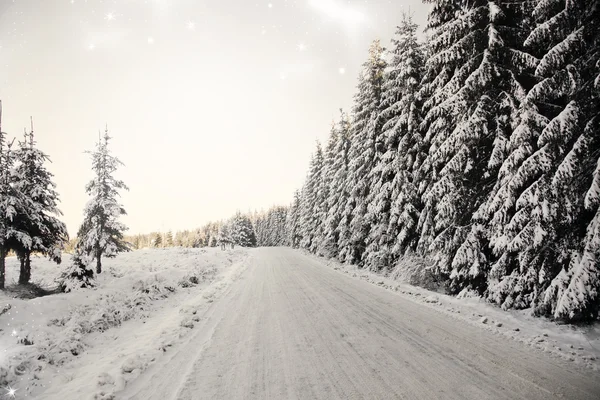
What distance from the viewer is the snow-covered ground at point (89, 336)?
4922mm

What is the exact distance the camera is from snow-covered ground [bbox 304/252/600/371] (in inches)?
200

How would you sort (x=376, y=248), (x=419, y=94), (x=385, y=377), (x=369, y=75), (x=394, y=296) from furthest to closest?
1. (x=369, y=75)
2. (x=376, y=248)
3. (x=419, y=94)
4. (x=394, y=296)
5. (x=385, y=377)

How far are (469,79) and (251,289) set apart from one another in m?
11.6

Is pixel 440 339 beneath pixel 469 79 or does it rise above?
beneath

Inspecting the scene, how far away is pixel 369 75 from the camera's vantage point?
66.1 feet

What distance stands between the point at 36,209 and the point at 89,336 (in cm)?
1446

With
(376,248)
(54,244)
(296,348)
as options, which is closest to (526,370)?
(296,348)

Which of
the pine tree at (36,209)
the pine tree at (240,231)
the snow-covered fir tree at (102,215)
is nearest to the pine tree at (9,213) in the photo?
the pine tree at (36,209)

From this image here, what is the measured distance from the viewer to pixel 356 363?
15.6ft

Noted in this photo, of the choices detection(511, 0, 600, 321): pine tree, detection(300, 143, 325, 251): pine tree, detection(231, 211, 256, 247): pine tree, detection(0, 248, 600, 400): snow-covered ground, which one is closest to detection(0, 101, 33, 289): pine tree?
detection(0, 248, 600, 400): snow-covered ground

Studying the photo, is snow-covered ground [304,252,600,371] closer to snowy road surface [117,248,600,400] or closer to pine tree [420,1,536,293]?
snowy road surface [117,248,600,400]

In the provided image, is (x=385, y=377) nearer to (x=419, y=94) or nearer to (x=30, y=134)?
(x=419, y=94)

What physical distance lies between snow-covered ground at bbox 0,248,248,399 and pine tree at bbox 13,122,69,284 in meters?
8.12

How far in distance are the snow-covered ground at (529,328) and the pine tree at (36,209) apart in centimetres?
2130
